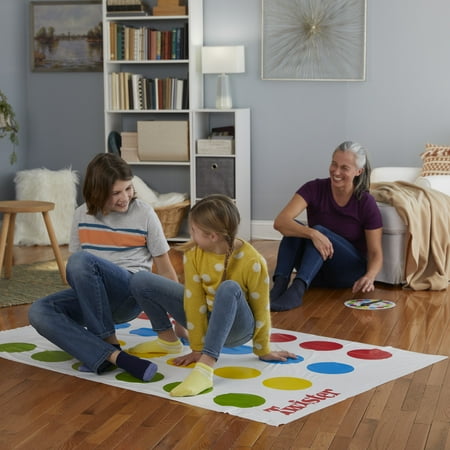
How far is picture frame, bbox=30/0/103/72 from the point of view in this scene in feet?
22.3

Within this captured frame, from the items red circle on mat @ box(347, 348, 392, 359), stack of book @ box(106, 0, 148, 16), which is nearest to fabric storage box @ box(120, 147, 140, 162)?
stack of book @ box(106, 0, 148, 16)

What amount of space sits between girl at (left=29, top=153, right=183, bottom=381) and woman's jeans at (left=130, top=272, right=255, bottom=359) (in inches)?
1.5

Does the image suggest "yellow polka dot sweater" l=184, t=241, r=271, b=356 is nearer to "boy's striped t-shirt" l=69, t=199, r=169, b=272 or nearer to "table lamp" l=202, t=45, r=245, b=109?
"boy's striped t-shirt" l=69, t=199, r=169, b=272

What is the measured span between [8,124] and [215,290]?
3.71m

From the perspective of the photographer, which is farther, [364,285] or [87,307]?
[364,285]

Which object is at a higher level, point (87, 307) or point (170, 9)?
point (170, 9)

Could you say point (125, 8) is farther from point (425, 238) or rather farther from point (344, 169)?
point (425, 238)

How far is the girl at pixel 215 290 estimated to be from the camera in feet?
9.81

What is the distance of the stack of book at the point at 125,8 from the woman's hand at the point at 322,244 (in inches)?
105

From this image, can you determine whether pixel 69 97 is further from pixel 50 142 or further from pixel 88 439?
pixel 88 439

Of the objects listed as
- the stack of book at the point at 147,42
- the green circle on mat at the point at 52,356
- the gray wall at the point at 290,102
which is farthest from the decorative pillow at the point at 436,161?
the green circle on mat at the point at 52,356

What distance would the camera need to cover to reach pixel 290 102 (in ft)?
21.6

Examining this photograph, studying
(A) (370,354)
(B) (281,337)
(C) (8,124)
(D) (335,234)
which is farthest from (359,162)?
(C) (8,124)

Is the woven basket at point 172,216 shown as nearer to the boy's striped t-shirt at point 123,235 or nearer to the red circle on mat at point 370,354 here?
the boy's striped t-shirt at point 123,235
